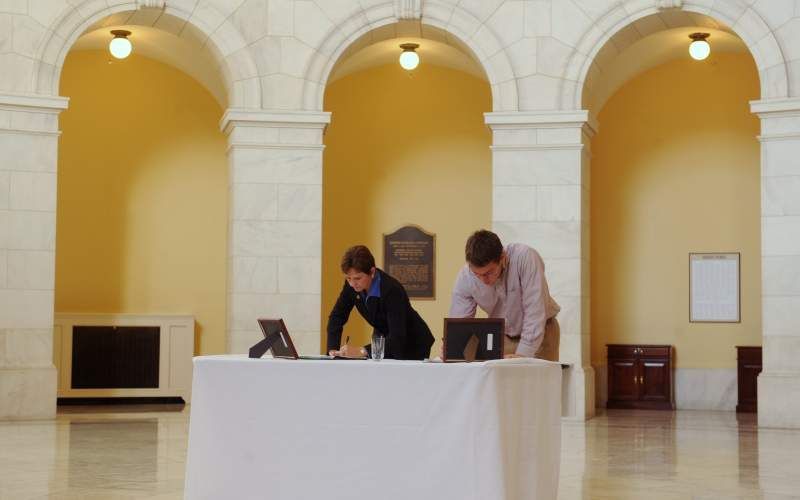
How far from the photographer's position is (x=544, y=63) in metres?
13.2

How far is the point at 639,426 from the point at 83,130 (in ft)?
25.5

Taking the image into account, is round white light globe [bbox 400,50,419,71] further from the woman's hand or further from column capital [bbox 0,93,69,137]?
the woman's hand

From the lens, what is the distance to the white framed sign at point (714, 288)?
14797 mm

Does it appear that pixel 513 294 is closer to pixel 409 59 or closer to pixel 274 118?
pixel 274 118

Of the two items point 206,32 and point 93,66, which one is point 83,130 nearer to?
point 93,66

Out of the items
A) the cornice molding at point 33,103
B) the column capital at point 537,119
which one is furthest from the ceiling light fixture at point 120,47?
the column capital at point 537,119

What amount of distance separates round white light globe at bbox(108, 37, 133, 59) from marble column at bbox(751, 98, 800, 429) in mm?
7088

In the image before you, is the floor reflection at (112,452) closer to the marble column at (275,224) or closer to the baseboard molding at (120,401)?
the marble column at (275,224)

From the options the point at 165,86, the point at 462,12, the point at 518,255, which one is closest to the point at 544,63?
the point at 462,12

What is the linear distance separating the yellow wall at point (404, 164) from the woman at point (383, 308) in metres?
8.29

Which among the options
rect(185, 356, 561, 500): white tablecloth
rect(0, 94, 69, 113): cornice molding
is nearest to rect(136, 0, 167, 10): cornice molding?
rect(0, 94, 69, 113): cornice molding

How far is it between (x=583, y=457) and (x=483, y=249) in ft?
12.9

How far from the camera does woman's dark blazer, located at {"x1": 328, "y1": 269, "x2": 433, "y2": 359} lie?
668cm

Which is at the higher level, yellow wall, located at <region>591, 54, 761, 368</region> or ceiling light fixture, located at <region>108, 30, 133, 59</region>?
ceiling light fixture, located at <region>108, 30, 133, 59</region>
